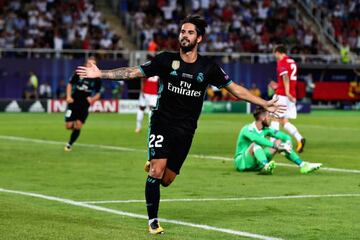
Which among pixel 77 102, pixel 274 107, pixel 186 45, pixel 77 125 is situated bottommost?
pixel 77 125

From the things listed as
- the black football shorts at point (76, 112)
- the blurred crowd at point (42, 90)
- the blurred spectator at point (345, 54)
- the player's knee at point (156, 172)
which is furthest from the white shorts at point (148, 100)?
the blurred spectator at point (345, 54)

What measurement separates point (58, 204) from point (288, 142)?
232 inches

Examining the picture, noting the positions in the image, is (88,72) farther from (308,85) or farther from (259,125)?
(308,85)

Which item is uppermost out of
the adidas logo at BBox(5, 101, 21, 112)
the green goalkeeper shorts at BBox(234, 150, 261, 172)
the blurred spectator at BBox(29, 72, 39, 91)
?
the green goalkeeper shorts at BBox(234, 150, 261, 172)

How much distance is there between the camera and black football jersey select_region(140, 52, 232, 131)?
11.4 m

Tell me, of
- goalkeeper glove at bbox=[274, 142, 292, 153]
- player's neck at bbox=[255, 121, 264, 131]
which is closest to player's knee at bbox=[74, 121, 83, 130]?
player's neck at bbox=[255, 121, 264, 131]

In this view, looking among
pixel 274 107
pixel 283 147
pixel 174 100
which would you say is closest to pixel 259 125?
pixel 283 147

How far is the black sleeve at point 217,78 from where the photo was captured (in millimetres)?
11602

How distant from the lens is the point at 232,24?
2210 inches

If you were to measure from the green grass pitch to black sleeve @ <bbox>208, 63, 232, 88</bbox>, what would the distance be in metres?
1.58

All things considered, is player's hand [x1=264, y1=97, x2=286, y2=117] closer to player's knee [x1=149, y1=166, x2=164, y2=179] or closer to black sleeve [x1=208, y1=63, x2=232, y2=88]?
black sleeve [x1=208, y1=63, x2=232, y2=88]

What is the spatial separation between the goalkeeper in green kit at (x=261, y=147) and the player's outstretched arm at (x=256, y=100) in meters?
6.06

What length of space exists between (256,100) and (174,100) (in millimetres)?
912

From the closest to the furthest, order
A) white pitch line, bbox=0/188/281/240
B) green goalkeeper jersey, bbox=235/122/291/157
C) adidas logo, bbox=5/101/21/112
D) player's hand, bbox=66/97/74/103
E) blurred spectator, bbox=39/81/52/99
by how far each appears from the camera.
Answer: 1. white pitch line, bbox=0/188/281/240
2. green goalkeeper jersey, bbox=235/122/291/157
3. player's hand, bbox=66/97/74/103
4. adidas logo, bbox=5/101/21/112
5. blurred spectator, bbox=39/81/52/99
